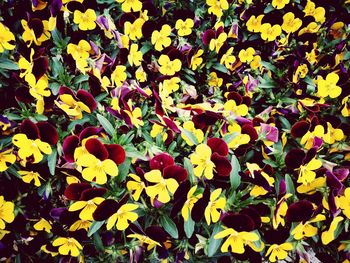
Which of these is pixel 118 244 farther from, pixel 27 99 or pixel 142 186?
pixel 27 99

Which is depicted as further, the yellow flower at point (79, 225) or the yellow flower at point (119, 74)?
the yellow flower at point (119, 74)

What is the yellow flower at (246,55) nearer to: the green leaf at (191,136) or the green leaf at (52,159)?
the green leaf at (191,136)

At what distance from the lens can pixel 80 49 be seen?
177 cm

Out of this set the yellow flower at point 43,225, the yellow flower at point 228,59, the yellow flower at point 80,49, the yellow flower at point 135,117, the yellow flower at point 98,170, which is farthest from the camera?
the yellow flower at point 228,59

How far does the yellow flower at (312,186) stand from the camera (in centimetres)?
146

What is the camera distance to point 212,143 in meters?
1.34

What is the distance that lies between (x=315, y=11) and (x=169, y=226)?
163cm

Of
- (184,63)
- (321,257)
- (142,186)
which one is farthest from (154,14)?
(321,257)

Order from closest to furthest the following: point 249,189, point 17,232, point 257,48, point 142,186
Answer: point 142,186
point 249,189
point 17,232
point 257,48

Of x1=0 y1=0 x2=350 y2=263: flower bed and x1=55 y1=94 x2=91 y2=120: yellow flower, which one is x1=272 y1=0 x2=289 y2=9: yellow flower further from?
x1=55 y1=94 x2=91 y2=120: yellow flower

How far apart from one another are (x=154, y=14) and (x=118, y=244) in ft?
4.23

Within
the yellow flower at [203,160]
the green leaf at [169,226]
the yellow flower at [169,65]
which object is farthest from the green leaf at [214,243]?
the yellow flower at [169,65]

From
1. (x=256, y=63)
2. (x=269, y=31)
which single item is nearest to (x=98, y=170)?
(x=256, y=63)

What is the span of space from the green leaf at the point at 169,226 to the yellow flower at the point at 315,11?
1585 millimetres
